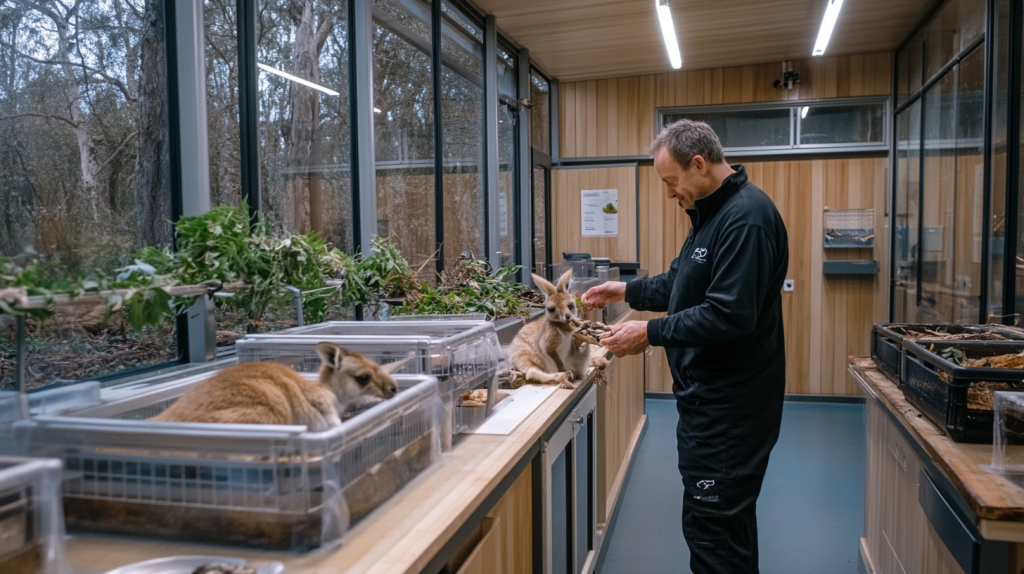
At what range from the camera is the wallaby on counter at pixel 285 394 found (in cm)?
127

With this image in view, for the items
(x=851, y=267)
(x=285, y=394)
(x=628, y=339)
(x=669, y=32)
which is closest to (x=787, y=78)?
(x=851, y=267)

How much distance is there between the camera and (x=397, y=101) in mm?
4324

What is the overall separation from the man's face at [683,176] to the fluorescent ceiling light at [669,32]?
2.48m

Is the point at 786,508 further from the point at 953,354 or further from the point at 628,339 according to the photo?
the point at 628,339

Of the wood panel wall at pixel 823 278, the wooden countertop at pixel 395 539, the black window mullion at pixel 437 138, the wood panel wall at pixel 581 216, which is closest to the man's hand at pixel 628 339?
the wooden countertop at pixel 395 539

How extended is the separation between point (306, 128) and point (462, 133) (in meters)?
2.14

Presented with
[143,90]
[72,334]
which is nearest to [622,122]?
[143,90]

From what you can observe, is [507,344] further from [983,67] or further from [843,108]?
[843,108]

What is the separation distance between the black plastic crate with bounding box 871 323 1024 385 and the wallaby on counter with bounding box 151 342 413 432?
2.22 meters

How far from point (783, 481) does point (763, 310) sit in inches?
111

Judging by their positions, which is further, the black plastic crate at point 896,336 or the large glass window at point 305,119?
the large glass window at point 305,119

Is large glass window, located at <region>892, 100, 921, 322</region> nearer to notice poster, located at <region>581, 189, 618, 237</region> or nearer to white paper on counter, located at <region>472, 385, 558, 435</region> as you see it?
notice poster, located at <region>581, 189, 618, 237</region>

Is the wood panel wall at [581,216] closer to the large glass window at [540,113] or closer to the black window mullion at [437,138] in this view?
the large glass window at [540,113]

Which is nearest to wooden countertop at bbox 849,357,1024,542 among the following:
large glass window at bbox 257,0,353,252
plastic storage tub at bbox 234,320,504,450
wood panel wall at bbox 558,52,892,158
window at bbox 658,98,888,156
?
plastic storage tub at bbox 234,320,504,450
